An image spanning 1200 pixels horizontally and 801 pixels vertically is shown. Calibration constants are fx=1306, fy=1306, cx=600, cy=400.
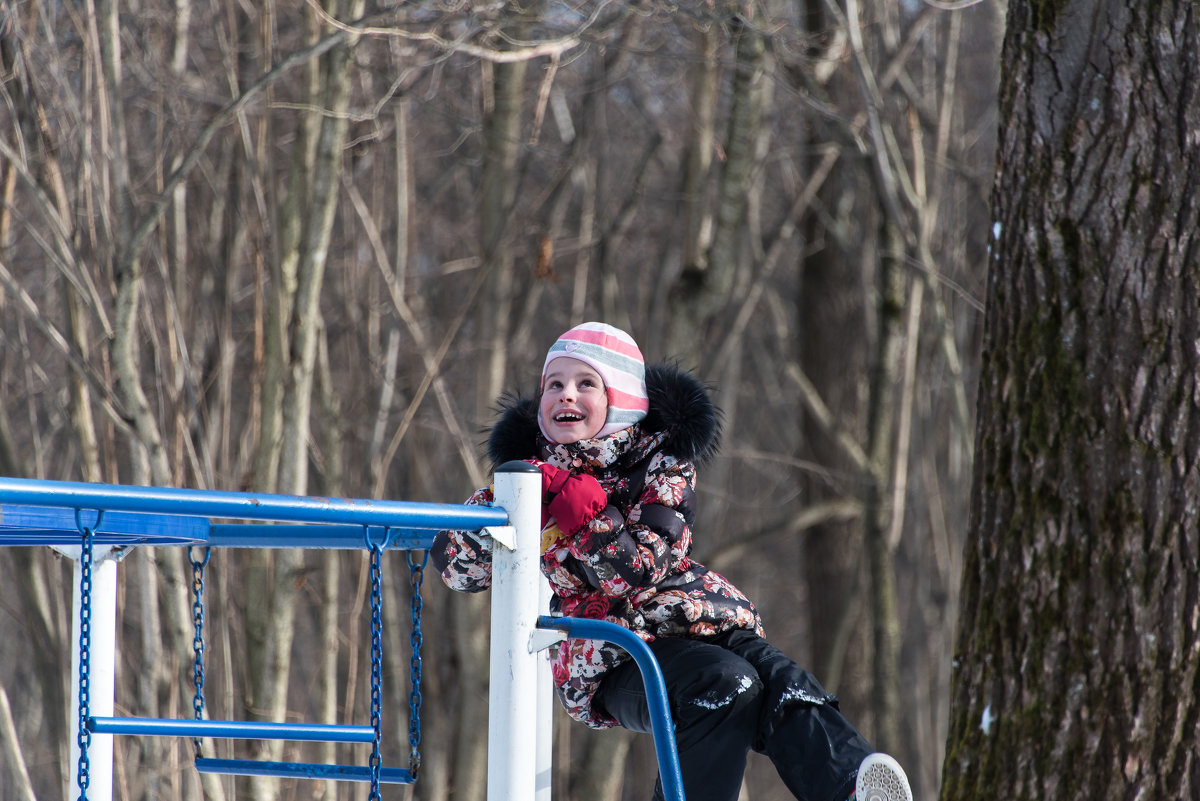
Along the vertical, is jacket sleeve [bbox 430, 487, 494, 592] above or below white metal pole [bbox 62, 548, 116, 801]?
above

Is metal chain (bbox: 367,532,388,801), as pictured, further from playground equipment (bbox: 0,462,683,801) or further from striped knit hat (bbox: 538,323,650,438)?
striped knit hat (bbox: 538,323,650,438)

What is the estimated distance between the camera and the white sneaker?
266cm

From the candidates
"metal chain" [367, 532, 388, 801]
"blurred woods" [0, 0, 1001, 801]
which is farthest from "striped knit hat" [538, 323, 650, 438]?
"blurred woods" [0, 0, 1001, 801]

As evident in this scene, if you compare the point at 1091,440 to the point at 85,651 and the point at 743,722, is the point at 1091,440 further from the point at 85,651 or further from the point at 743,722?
the point at 85,651

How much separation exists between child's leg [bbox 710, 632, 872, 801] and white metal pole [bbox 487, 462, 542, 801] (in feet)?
2.16

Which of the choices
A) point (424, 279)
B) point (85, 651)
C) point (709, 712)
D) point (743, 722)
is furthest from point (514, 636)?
point (424, 279)

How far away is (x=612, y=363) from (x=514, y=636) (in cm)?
87

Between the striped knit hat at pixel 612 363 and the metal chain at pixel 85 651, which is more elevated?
the striped knit hat at pixel 612 363

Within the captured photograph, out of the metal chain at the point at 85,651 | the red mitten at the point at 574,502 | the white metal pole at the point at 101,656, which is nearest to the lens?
the metal chain at the point at 85,651

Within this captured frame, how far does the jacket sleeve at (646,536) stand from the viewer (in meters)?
2.83

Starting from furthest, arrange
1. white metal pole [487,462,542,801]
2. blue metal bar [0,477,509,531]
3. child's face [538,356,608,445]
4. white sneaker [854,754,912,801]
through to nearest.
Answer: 1. child's face [538,356,608,445]
2. white sneaker [854,754,912,801]
3. white metal pole [487,462,542,801]
4. blue metal bar [0,477,509,531]

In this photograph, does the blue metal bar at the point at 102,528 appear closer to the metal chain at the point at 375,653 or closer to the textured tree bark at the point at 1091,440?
the metal chain at the point at 375,653

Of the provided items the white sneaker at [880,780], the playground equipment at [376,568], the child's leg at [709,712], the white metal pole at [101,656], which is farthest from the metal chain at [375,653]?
the white metal pole at [101,656]

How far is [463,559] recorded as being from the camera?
2.96 metres
